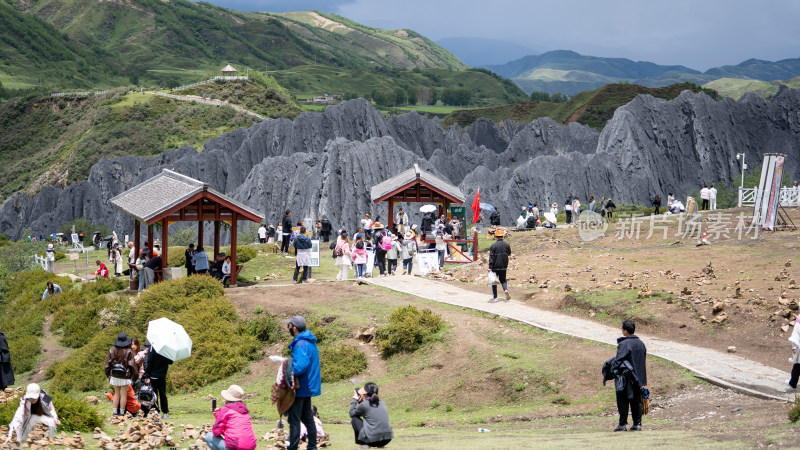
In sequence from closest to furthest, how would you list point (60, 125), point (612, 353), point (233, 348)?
point (612, 353), point (233, 348), point (60, 125)

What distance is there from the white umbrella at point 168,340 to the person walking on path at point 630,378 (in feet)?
21.5

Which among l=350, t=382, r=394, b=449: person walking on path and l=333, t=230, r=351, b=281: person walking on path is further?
l=333, t=230, r=351, b=281: person walking on path

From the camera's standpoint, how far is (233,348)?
725 inches

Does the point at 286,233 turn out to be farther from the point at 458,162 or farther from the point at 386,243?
the point at 458,162

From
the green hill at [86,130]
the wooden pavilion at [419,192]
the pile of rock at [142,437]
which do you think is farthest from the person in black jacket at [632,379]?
the green hill at [86,130]

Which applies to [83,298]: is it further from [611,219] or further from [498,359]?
[611,219]

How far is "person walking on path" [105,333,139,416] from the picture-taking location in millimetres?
12859

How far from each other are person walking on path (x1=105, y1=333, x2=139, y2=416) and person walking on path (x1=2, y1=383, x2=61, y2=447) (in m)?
2.07

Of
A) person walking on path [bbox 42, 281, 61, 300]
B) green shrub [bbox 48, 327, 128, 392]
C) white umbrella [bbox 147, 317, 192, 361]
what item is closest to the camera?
white umbrella [bbox 147, 317, 192, 361]

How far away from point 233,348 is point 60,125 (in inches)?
4537

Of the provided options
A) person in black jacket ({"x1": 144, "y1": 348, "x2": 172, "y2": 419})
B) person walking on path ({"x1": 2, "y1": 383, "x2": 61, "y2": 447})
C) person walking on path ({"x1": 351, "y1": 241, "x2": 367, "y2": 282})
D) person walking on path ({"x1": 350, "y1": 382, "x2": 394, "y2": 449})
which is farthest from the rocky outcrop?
person walking on path ({"x1": 350, "y1": 382, "x2": 394, "y2": 449})

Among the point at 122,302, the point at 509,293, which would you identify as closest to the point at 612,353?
the point at 509,293

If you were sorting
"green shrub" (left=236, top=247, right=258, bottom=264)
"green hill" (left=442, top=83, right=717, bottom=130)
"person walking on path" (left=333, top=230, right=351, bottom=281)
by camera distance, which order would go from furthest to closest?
"green hill" (left=442, top=83, right=717, bottom=130) < "green shrub" (left=236, top=247, right=258, bottom=264) < "person walking on path" (left=333, top=230, right=351, bottom=281)

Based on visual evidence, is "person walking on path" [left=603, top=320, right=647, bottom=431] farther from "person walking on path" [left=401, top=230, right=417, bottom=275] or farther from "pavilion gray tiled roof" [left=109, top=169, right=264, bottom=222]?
"pavilion gray tiled roof" [left=109, top=169, right=264, bottom=222]
